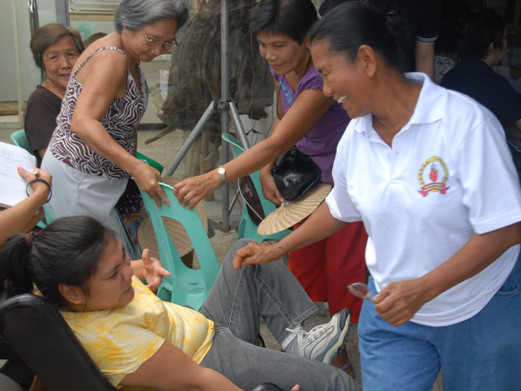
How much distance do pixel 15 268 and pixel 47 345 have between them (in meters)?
0.26

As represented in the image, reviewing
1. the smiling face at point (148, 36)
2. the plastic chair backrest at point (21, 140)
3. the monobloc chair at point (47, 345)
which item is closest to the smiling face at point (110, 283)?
the monobloc chair at point (47, 345)

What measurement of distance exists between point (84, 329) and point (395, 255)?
95 centimetres

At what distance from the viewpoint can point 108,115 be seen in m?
2.57

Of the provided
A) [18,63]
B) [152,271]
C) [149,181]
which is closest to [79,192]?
[149,181]

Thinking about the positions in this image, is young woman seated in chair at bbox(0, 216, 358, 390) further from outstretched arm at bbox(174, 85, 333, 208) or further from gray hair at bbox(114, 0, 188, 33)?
gray hair at bbox(114, 0, 188, 33)

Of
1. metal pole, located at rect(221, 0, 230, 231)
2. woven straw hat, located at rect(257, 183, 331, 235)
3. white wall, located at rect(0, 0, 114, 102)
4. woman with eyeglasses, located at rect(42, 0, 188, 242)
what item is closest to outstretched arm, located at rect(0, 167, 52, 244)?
woman with eyeglasses, located at rect(42, 0, 188, 242)

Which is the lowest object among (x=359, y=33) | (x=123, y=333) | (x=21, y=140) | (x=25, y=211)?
(x=21, y=140)

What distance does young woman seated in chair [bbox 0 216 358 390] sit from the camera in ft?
5.26

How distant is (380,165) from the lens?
156cm

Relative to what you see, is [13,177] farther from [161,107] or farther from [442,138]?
[161,107]

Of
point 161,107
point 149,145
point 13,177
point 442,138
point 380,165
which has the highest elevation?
point 442,138

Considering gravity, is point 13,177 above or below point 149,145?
above

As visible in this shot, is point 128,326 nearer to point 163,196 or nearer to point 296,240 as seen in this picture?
point 296,240

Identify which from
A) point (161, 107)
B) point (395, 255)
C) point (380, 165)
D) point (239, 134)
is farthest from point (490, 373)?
point (161, 107)
